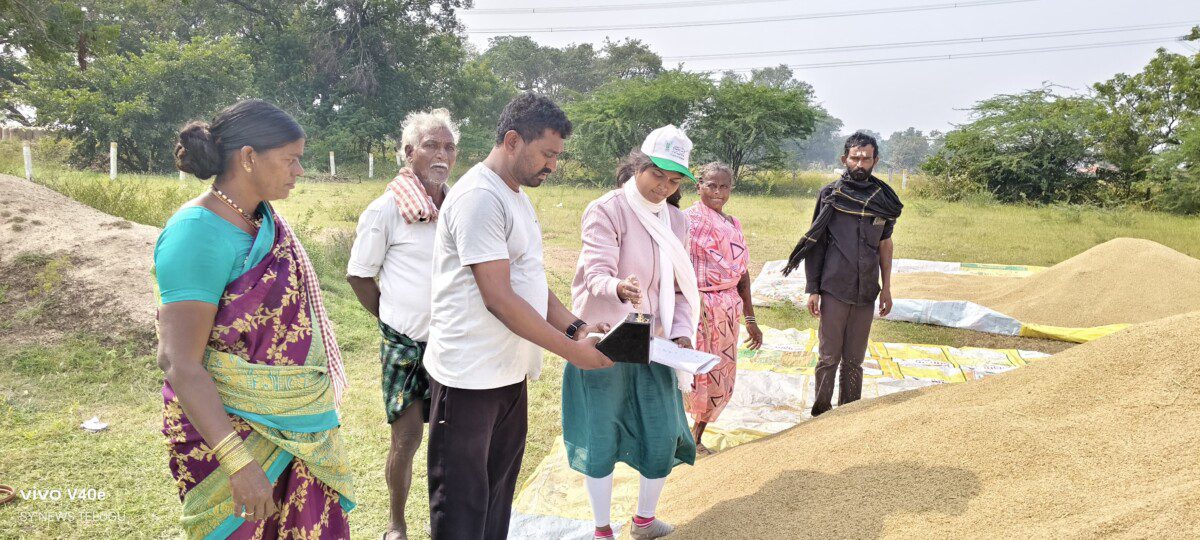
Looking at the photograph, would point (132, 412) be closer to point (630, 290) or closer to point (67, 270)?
point (67, 270)

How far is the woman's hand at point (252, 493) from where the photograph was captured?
1.48 metres

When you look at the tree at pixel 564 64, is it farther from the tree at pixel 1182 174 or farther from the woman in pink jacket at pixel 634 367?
the woman in pink jacket at pixel 634 367

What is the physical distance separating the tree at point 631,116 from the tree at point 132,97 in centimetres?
1082

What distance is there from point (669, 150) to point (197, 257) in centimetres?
147

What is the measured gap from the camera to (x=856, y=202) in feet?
11.8

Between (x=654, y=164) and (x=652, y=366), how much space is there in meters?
0.67

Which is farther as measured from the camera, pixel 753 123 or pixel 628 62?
pixel 628 62

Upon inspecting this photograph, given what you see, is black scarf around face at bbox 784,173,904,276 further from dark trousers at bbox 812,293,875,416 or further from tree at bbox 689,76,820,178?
tree at bbox 689,76,820,178

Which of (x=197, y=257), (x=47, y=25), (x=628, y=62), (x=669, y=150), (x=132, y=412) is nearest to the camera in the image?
(x=197, y=257)

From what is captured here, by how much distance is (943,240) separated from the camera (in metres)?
11.1

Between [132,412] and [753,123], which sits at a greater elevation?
[753,123]

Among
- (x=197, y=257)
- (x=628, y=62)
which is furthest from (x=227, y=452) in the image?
(x=628, y=62)

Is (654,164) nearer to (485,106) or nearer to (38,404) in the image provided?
(38,404)

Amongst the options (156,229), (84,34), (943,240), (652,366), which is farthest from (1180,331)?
(943,240)
